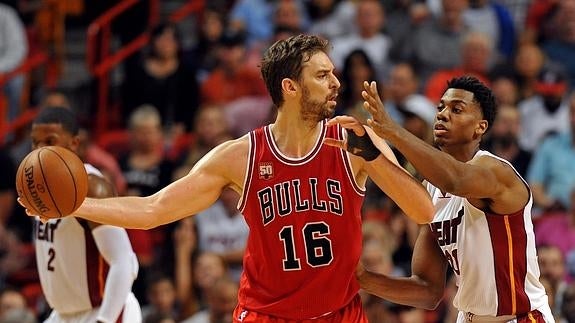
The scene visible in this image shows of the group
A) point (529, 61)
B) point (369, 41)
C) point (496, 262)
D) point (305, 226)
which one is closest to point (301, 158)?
point (305, 226)

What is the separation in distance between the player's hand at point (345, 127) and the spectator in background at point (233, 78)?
6784 mm

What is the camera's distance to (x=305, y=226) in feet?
22.4

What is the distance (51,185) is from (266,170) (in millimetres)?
1184

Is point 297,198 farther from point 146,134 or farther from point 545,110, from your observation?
point 545,110

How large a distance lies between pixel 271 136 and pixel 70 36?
28.6 feet

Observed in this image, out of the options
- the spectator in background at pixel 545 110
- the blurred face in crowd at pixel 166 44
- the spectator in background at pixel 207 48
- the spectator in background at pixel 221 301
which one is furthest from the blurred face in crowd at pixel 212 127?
the spectator in background at pixel 545 110

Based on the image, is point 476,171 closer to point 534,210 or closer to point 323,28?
point 534,210

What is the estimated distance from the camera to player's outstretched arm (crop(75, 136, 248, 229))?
6.85m

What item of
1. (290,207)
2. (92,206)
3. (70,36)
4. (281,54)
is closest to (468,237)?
(290,207)

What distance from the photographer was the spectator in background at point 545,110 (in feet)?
41.1

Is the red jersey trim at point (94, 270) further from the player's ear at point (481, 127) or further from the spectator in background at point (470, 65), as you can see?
the spectator in background at point (470, 65)

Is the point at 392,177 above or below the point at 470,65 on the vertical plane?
below

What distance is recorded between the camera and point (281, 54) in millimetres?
6844

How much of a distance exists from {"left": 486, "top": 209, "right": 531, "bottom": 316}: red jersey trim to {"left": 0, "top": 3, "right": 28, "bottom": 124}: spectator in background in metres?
8.09
